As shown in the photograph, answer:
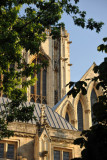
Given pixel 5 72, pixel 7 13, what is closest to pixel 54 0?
pixel 7 13

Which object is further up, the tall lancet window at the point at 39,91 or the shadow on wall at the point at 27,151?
the tall lancet window at the point at 39,91

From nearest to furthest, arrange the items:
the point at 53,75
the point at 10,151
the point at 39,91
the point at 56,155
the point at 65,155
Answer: the point at 10,151 < the point at 56,155 < the point at 65,155 < the point at 39,91 < the point at 53,75

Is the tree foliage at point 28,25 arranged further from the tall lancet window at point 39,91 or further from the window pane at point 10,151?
the tall lancet window at point 39,91

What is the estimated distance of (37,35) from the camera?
14875mm

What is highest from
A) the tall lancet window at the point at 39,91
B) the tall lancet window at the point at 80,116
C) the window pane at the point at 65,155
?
the tall lancet window at the point at 39,91

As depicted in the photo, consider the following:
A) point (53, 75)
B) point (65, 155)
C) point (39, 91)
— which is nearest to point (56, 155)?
point (65, 155)

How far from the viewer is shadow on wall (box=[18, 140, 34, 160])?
60.4 ft

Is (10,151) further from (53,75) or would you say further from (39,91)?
(53,75)

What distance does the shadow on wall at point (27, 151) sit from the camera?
60.4 feet

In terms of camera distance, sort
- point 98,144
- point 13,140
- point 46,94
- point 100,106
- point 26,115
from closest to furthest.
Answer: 1. point 98,144
2. point 100,106
3. point 26,115
4. point 13,140
5. point 46,94

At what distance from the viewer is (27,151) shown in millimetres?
18625

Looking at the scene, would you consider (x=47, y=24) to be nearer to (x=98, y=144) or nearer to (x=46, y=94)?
(x=98, y=144)

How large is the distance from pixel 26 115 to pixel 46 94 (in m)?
29.0

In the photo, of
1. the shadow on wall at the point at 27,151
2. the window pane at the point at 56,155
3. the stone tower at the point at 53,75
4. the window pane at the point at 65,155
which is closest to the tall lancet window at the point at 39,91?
the stone tower at the point at 53,75
